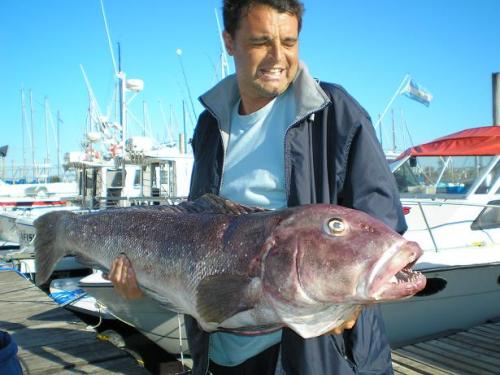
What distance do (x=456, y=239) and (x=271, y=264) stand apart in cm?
A: 588

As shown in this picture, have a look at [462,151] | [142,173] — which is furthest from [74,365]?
[142,173]

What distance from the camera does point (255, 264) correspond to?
6.15 feet

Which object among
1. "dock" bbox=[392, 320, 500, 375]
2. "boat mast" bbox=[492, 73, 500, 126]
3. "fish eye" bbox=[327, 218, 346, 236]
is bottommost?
"dock" bbox=[392, 320, 500, 375]

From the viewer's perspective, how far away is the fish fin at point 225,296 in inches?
72.3

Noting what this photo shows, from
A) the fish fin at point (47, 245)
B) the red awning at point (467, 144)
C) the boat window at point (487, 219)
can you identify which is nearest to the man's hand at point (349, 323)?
the fish fin at point (47, 245)

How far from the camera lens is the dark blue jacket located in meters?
2.01

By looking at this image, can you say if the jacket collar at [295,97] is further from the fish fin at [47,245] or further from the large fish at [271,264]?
the fish fin at [47,245]

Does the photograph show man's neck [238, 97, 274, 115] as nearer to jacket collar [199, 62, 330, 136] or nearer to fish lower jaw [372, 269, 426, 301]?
jacket collar [199, 62, 330, 136]

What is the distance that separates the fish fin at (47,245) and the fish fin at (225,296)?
5.31 ft

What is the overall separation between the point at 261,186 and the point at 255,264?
21.2 inches

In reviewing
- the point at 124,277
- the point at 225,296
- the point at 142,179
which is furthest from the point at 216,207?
the point at 142,179

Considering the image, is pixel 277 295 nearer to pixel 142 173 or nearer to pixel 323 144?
pixel 323 144

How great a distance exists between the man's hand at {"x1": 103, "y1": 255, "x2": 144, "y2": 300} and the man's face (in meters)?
1.15

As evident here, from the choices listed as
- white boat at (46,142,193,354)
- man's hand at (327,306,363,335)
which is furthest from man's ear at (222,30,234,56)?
white boat at (46,142,193,354)
